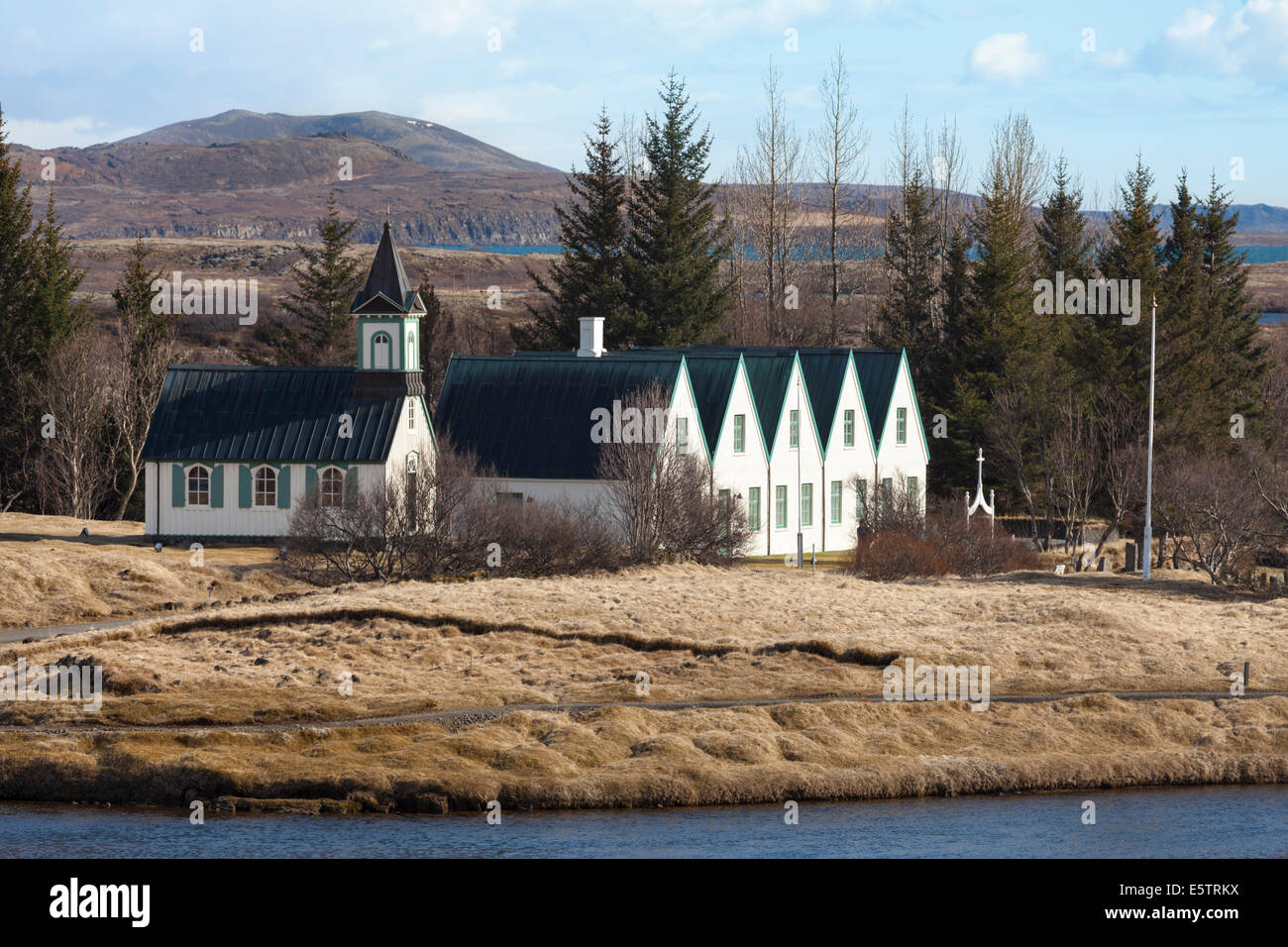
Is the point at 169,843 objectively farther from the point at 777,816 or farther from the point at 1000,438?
the point at 1000,438

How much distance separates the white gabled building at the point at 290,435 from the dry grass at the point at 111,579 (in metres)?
1.62

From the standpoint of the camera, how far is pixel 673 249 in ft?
244

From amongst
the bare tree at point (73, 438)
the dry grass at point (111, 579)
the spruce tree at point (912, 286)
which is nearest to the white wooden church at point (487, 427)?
the dry grass at point (111, 579)

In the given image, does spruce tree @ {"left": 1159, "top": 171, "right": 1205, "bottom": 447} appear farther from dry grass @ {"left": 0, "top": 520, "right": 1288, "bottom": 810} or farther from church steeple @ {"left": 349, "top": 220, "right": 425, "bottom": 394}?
church steeple @ {"left": 349, "top": 220, "right": 425, "bottom": 394}

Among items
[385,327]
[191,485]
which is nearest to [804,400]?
[385,327]

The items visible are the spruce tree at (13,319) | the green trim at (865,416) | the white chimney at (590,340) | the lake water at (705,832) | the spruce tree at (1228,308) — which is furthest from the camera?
the spruce tree at (1228,308)

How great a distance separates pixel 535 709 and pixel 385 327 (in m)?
23.9

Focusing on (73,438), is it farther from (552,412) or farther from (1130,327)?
(1130,327)

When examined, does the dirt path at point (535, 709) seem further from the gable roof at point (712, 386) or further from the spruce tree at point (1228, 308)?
the spruce tree at point (1228, 308)

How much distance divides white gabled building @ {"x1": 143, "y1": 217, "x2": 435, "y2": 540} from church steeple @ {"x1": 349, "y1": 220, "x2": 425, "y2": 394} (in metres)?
0.03

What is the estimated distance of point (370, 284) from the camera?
50.4m

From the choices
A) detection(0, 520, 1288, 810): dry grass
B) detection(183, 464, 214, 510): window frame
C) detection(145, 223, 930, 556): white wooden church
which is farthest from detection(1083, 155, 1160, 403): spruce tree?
detection(183, 464, 214, 510): window frame

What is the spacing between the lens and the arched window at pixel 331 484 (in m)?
48.7
